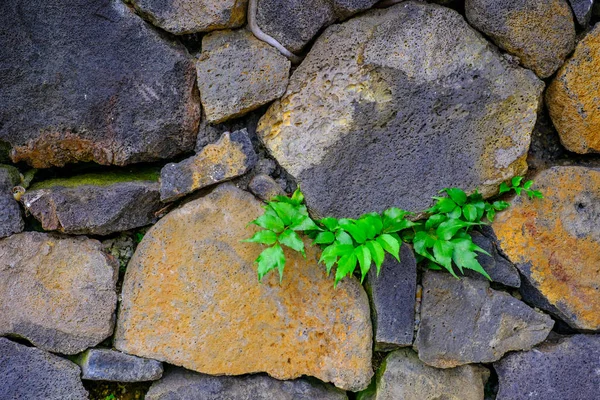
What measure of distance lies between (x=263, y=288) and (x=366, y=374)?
21.3 inches

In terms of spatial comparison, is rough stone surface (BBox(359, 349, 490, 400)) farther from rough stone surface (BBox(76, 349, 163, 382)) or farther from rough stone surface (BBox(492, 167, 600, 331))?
rough stone surface (BBox(76, 349, 163, 382))

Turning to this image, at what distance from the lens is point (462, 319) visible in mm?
2166

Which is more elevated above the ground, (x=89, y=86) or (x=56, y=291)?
(x=89, y=86)

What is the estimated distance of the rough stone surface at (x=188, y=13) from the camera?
1972mm

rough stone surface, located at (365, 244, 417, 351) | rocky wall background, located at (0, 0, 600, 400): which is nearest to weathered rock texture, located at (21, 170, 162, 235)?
rocky wall background, located at (0, 0, 600, 400)

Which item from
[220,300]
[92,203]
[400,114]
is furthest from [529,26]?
[92,203]

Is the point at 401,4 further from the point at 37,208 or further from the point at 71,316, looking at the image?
the point at 71,316

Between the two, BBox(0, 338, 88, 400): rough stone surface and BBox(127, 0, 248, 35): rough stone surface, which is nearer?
BBox(127, 0, 248, 35): rough stone surface

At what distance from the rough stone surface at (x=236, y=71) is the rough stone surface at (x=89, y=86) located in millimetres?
74

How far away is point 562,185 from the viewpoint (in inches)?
84.7

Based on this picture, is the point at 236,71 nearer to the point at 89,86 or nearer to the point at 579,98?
the point at 89,86

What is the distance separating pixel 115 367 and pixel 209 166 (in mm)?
868

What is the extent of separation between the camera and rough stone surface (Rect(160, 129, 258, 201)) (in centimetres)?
210

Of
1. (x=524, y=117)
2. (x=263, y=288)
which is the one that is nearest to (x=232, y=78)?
(x=263, y=288)
